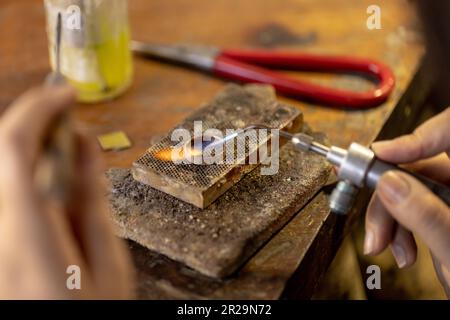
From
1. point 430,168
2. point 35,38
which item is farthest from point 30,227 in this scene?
point 35,38

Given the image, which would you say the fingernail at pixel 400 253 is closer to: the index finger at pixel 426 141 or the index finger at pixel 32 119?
the index finger at pixel 426 141

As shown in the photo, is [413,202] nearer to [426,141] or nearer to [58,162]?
[426,141]

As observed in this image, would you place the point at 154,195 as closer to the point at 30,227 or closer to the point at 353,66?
the point at 30,227

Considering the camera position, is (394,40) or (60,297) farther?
(394,40)

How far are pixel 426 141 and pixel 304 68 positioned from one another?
37 cm

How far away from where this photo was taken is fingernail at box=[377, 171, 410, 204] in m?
0.60

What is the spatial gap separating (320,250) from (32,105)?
1.23 ft

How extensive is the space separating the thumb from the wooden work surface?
122 millimetres

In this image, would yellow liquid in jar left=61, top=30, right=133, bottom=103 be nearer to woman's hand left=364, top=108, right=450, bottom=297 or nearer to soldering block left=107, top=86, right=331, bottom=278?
soldering block left=107, top=86, right=331, bottom=278

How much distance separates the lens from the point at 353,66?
3.28ft

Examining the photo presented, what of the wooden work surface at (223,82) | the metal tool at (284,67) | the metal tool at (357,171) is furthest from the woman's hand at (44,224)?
the metal tool at (284,67)

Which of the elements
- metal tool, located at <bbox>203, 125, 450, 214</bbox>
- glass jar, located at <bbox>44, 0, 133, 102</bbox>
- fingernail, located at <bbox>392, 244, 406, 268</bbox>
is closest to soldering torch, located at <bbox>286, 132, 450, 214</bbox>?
metal tool, located at <bbox>203, 125, 450, 214</bbox>

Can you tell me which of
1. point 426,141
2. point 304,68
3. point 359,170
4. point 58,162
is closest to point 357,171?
point 359,170

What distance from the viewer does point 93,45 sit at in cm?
Answer: 90
